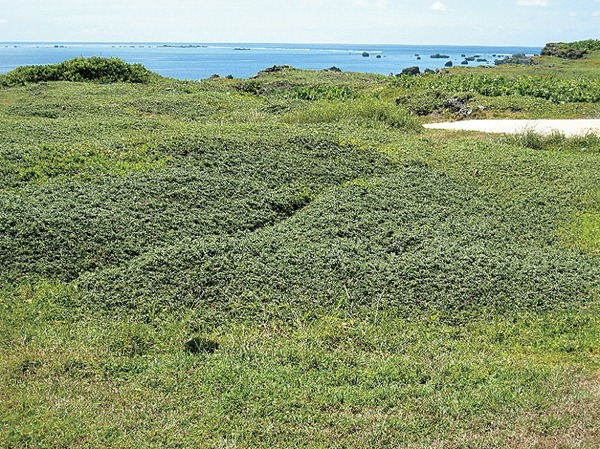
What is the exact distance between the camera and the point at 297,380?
18.8 ft

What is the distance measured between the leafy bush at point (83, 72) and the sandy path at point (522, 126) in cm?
1364

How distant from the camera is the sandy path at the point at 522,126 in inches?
691

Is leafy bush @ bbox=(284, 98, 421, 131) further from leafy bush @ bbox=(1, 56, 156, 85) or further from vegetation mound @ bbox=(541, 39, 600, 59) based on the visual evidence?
vegetation mound @ bbox=(541, 39, 600, 59)

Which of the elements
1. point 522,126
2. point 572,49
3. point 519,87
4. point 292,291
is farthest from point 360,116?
point 572,49

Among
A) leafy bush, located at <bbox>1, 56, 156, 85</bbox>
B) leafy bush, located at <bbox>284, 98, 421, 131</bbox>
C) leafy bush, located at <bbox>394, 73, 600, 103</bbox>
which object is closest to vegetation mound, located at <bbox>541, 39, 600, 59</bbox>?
leafy bush, located at <bbox>394, 73, 600, 103</bbox>

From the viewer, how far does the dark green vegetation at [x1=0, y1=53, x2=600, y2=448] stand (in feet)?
17.1

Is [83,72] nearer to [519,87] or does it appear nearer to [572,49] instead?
[519,87]

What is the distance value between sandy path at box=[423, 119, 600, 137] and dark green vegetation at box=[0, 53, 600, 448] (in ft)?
14.9

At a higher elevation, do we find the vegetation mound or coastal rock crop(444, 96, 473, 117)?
the vegetation mound

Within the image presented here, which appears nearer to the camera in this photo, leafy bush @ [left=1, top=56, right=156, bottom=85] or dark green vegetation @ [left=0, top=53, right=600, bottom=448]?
dark green vegetation @ [left=0, top=53, right=600, bottom=448]

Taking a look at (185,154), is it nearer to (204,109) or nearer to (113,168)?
(113,168)

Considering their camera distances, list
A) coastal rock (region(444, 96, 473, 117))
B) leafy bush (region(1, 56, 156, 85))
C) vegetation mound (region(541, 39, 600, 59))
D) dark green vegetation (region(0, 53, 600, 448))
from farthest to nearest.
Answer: vegetation mound (region(541, 39, 600, 59)), leafy bush (region(1, 56, 156, 85)), coastal rock (region(444, 96, 473, 117)), dark green vegetation (region(0, 53, 600, 448))

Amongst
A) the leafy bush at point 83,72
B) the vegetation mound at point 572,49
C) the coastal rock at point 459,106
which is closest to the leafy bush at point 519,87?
the coastal rock at point 459,106

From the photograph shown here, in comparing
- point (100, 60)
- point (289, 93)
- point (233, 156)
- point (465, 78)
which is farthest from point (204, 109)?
point (465, 78)
